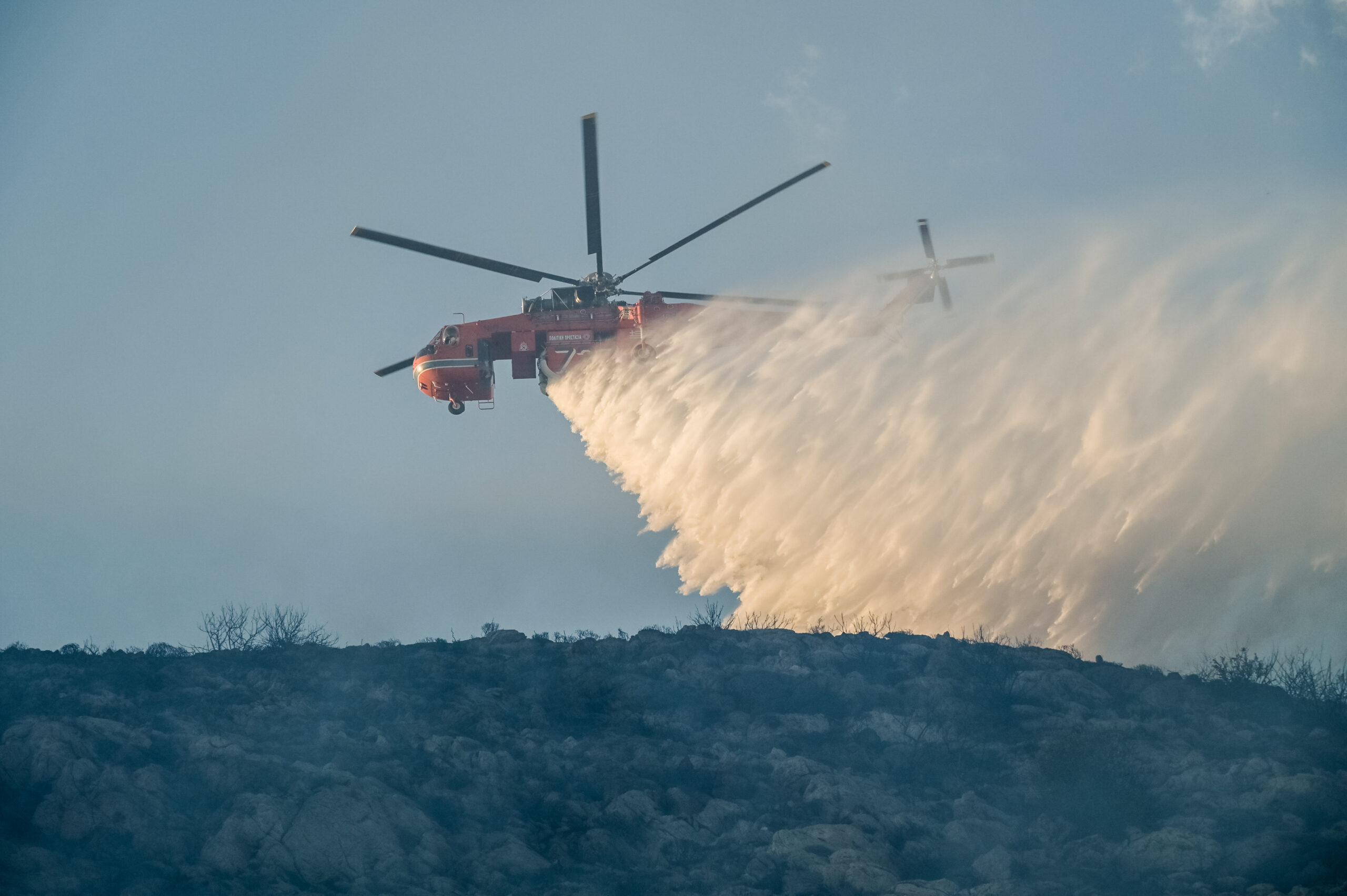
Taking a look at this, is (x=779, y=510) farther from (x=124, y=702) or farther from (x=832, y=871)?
(x=124, y=702)

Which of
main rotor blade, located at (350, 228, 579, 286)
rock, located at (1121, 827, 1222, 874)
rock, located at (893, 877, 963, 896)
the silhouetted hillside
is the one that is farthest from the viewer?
main rotor blade, located at (350, 228, 579, 286)

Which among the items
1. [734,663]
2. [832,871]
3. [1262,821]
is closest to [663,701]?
[734,663]

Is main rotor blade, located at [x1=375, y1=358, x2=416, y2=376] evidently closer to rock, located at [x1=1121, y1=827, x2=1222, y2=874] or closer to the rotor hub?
the rotor hub

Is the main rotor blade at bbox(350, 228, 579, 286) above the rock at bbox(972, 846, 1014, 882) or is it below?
above

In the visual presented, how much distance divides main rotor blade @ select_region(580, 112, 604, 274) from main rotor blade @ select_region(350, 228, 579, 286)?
6.04 ft

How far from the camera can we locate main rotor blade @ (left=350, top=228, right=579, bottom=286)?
36.3 metres

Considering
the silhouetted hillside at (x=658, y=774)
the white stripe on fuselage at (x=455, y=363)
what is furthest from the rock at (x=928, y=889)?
the white stripe on fuselage at (x=455, y=363)

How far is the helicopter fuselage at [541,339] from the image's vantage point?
4003 centimetres

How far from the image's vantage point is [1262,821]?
84.2ft

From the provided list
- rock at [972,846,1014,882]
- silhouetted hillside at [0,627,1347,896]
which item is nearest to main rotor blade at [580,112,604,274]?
silhouetted hillside at [0,627,1347,896]

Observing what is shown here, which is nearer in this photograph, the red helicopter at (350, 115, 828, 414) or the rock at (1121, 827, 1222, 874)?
the rock at (1121, 827, 1222, 874)

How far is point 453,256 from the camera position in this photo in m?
36.9

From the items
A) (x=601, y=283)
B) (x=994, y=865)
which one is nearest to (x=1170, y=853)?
(x=994, y=865)

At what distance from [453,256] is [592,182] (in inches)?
197
